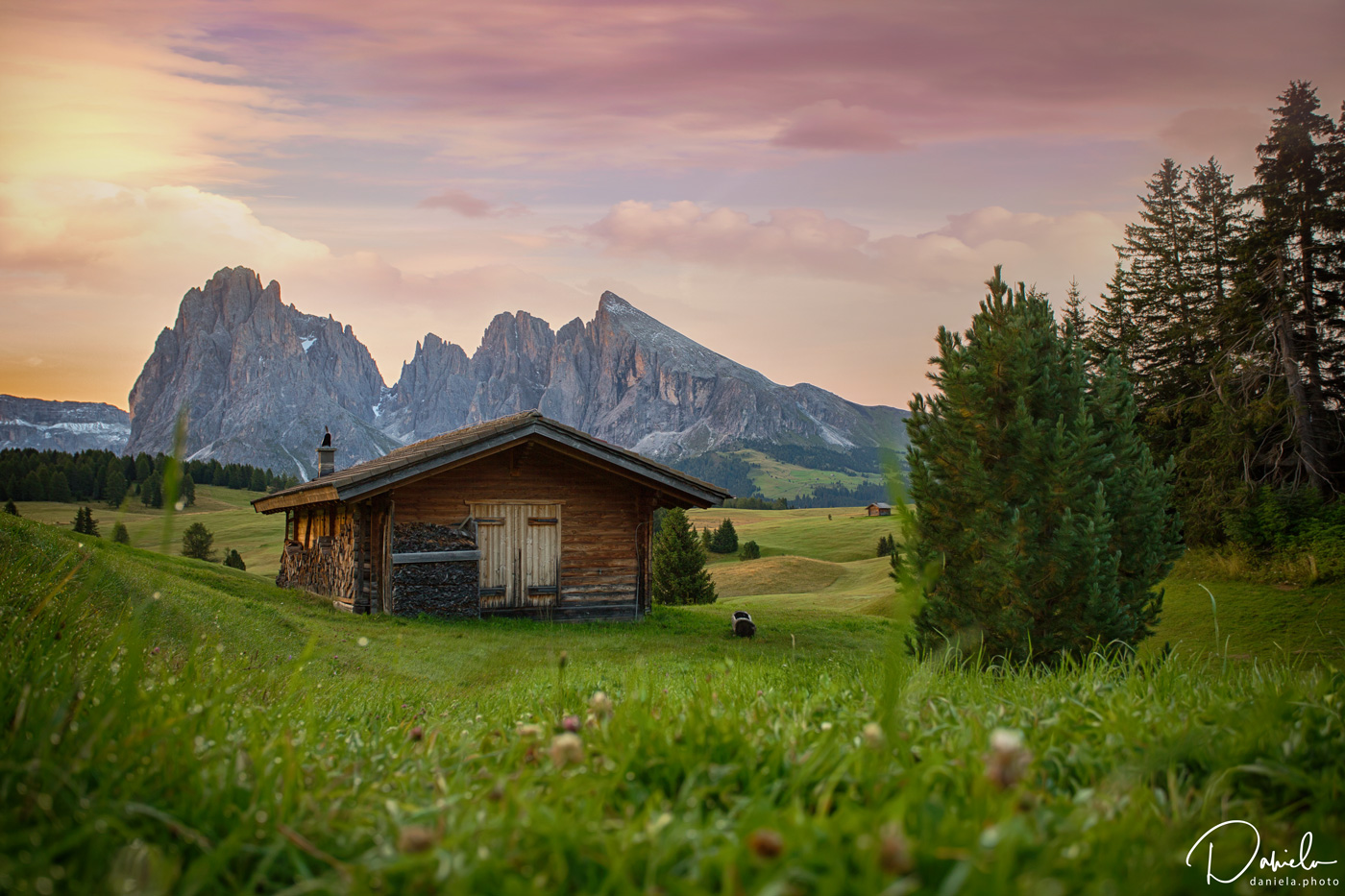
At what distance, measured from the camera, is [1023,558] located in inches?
305

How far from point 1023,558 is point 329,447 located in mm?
23362

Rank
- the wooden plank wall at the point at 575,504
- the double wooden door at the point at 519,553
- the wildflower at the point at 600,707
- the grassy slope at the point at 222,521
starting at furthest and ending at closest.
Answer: the grassy slope at the point at 222,521, the double wooden door at the point at 519,553, the wooden plank wall at the point at 575,504, the wildflower at the point at 600,707

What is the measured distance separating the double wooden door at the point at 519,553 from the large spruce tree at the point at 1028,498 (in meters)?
10.1

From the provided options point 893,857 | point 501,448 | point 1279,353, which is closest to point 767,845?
point 893,857

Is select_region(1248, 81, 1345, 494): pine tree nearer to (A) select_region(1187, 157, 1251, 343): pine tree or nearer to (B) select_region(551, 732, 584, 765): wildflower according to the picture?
(A) select_region(1187, 157, 1251, 343): pine tree

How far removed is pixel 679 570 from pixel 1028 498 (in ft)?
93.9

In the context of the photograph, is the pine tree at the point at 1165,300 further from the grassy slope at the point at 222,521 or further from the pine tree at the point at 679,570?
the grassy slope at the point at 222,521

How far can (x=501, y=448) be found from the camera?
16438 millimetres

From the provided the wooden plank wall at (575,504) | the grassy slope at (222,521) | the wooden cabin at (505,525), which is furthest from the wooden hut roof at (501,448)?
the grassy slope at (222,521)

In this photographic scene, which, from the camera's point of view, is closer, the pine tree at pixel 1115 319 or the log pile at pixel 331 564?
the log pile at pixel 331 564

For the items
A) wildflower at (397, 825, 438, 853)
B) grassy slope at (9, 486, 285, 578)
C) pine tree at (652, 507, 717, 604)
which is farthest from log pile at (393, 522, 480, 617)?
grassy slope at (9, 486, 285, 578)

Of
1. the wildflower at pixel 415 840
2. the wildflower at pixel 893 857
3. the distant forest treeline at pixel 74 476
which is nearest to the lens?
the wildflower at pixel 893 857

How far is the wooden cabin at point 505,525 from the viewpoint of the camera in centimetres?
1627

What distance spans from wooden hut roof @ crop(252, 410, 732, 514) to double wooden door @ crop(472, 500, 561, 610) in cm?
167
